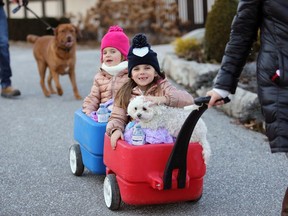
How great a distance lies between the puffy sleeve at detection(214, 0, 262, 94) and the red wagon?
0.73 m

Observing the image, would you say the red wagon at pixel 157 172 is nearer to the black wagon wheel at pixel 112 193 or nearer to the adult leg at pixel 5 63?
the black wagon wheel at pixel 112 193

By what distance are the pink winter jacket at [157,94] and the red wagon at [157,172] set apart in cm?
17

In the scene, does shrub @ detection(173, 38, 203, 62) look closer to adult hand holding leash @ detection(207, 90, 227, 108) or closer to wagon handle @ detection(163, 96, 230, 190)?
wagon handle @ detection(163, 96, 230, 190)

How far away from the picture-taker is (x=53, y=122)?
771 cm

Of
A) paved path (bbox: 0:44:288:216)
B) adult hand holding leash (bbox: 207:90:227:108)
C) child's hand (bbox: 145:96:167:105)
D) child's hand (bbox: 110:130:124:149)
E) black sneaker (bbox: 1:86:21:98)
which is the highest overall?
adult hand holding leash (bbox: 207:90:227:108)

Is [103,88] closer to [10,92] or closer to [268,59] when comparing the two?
[268,59]

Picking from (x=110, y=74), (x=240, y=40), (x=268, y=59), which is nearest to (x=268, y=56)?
(x=268, y=59)

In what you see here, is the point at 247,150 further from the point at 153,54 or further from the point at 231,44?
the point at 231,44

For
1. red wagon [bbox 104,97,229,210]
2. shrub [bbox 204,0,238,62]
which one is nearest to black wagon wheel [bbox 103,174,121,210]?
red wagon [bbox 104,97,229,210]

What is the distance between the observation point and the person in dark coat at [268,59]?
10.5 feet

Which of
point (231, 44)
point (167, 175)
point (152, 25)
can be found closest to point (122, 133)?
point (167, 175)

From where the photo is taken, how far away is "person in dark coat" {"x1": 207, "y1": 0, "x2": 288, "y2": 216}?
3.21 meters

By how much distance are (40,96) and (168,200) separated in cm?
555

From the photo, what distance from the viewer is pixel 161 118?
4.33 meters
